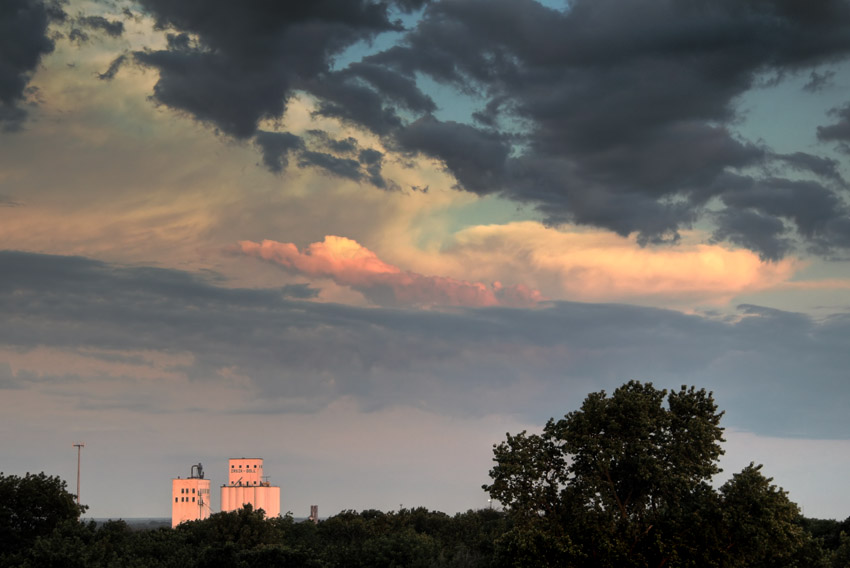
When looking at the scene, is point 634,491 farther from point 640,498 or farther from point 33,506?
point 33,506

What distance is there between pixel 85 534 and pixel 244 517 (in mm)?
23470

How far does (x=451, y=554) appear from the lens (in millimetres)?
94750

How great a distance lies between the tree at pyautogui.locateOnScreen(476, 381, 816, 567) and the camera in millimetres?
58375

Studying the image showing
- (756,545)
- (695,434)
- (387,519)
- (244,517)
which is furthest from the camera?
(387,519)

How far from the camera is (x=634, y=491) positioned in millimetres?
62500

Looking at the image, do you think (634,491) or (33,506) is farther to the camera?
(33,506)

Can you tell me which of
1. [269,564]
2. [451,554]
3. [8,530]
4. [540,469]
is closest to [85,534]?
[8,530]

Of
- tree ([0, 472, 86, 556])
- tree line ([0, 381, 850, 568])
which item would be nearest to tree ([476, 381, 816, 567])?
tree line ([0, 381, 850, 568])

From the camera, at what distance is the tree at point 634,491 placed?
192 ft

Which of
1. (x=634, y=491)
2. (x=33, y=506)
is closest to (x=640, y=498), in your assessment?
(x=634, y=491)

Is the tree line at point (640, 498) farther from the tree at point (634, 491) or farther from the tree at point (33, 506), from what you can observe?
the tree at point (33, 506)

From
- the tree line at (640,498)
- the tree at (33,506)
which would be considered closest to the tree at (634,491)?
the tree line at (640,498)

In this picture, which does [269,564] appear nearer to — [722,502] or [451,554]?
[451,554]

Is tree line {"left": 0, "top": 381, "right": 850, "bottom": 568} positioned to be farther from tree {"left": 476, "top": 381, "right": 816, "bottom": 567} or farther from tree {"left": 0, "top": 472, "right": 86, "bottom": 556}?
tree {"left": 0, "top": 472, "right": 86, "bottom": 556}
